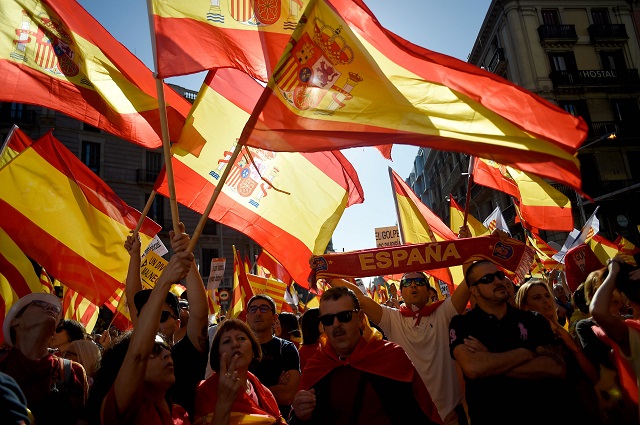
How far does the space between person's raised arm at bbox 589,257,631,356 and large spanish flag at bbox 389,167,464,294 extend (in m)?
3.34

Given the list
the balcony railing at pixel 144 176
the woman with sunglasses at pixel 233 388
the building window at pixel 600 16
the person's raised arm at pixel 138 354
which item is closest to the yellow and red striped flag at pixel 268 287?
the woman with sunglasses at pixel 233 388

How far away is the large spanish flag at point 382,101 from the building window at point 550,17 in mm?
33117

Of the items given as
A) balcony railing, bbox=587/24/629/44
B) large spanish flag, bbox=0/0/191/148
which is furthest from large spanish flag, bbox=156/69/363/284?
balcony railing, bbox=587/24/629/44

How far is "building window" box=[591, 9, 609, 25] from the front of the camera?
31.2 metres

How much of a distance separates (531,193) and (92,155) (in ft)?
88.4

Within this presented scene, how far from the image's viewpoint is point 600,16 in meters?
31.4

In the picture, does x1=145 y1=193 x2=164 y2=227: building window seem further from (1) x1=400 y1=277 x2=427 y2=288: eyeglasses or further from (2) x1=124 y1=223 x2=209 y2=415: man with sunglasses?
(2) x1=124 y1=223 x2=209 y2=415: man with sunglasses

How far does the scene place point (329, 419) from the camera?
8.71 feet

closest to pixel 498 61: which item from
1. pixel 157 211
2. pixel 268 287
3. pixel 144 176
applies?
pixel 144 176

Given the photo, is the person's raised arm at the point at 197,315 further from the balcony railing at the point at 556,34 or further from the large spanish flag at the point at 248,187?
the balcony railing at the point at 556,34

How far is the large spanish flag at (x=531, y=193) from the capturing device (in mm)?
6855

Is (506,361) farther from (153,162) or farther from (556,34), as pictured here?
(556,34)

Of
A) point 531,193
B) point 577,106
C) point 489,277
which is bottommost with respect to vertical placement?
point 489,277

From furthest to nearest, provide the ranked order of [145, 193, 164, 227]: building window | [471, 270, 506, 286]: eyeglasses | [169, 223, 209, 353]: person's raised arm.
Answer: [145, 193, 164, 227]: building window → [471, 270, 506, 286]: eyeglasses → [169, 223, 209, 353]: person's raised arm
